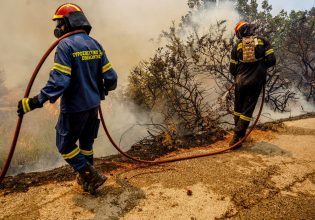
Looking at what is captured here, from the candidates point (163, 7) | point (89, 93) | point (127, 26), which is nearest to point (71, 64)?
point (89, 93)

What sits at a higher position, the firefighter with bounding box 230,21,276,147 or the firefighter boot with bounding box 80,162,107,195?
the firefighter with bounding box 230,21,276,147

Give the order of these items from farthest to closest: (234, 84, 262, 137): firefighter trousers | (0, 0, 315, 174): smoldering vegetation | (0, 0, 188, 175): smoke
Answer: (0, 0, 188, 175): smoke, (0, 0, 315, 174): smoldering vegetation, (234, 84, 262, 137): firefighter trousers

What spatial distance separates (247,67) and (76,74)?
2941 millimetres

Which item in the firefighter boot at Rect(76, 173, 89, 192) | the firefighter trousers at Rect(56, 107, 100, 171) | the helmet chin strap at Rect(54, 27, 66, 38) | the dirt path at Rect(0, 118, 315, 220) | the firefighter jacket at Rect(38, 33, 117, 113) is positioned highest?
the helmet chin strap at Rect(54, 27, 66, 38)

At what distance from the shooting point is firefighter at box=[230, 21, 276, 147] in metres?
4.60

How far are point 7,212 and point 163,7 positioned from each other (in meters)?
22.7

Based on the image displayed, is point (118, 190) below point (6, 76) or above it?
below

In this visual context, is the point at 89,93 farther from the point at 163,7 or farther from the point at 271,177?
the point at 163,7

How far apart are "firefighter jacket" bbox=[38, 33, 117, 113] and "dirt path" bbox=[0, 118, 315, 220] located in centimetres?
100

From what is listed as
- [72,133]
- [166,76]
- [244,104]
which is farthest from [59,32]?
[166,76]

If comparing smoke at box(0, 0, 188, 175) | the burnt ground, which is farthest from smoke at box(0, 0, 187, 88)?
the burnt ground

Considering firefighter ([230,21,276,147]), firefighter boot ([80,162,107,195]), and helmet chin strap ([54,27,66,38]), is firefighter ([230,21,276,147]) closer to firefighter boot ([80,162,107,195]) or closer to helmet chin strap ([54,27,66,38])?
firefighter boot ([80,162,107,195])

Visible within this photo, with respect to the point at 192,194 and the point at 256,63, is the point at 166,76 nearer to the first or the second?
the point at 256,63

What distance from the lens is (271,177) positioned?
3.71 metres
